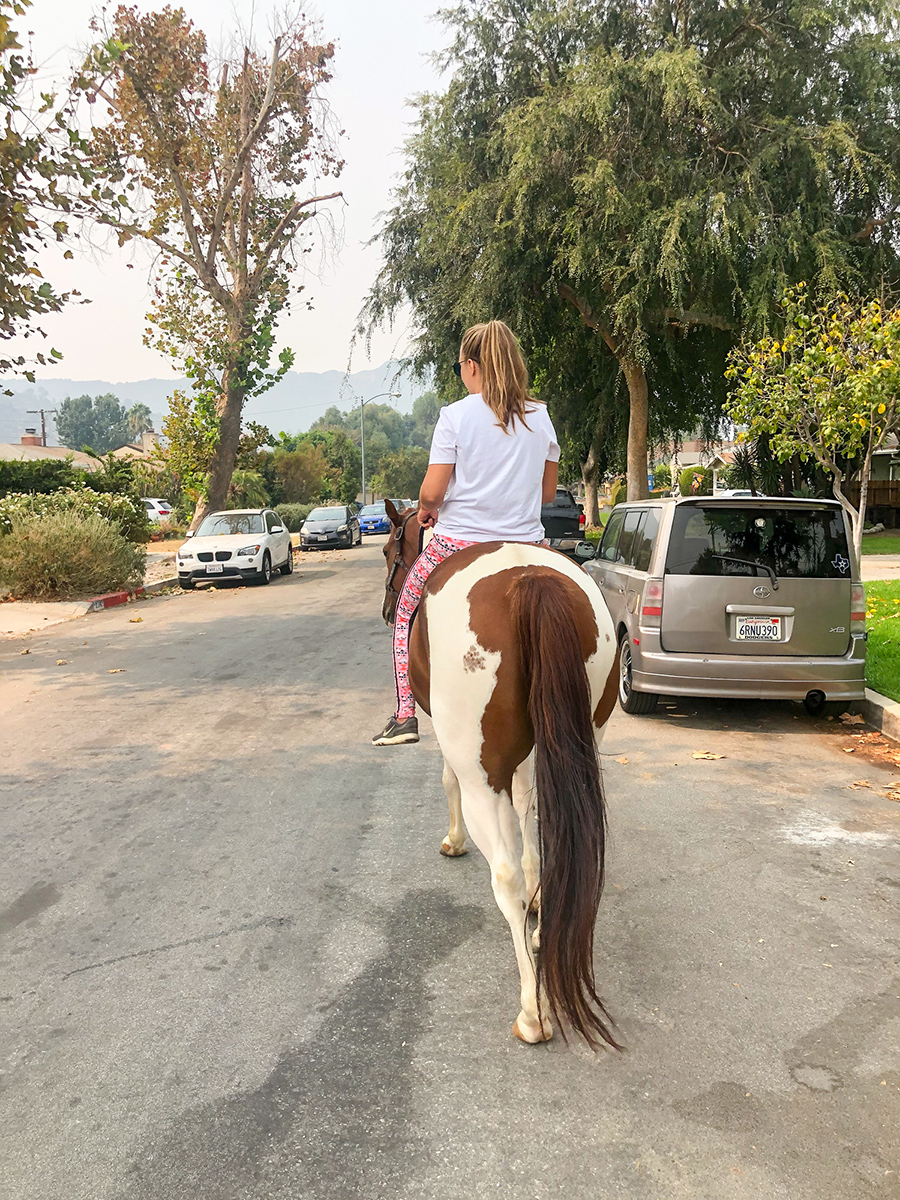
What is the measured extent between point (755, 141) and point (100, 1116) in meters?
18.4

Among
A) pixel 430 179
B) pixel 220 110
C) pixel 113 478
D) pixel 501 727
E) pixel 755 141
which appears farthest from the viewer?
pixel 113 478

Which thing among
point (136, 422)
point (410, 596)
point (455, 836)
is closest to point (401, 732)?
point (455, 836)

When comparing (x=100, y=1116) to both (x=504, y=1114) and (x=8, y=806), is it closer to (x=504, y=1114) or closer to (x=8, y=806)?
(x=504, y=1114)

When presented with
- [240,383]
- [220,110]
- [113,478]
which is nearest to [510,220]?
[240,383]

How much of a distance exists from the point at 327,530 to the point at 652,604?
27470 mm

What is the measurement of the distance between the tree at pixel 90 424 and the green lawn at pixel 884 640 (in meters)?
160

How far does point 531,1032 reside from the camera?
124 inches

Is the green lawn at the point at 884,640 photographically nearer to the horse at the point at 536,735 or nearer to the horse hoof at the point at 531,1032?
the horse at the point at 536,735

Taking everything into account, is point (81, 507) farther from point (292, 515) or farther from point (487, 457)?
point (292, 515)

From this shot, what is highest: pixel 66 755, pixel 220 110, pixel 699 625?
pixel 220 110

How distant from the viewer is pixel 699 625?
7332 millimetres

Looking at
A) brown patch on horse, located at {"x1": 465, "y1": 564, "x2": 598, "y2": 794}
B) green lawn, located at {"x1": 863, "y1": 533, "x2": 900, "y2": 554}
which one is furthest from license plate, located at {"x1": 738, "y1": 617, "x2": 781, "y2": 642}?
green lawn, located at {"x1": 863, "y1": 533, "x2": 900, "y2": 554}

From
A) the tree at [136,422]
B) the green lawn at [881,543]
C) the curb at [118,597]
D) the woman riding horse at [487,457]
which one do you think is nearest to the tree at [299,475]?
the green lawn at [881,543]

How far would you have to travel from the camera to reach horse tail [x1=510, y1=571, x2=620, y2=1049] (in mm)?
2998
